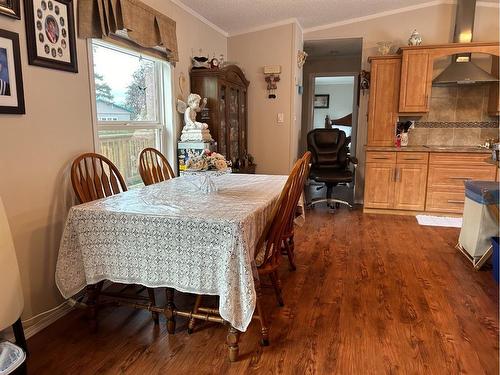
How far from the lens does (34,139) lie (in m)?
2.02

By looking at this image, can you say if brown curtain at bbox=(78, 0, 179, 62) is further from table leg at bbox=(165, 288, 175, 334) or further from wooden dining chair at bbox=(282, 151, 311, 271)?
table leg at bbox=(165, 288, 175, 334)

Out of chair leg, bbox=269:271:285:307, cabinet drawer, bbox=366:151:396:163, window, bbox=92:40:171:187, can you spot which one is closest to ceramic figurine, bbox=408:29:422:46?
cabinet drawer, bbox=366:151:396:163

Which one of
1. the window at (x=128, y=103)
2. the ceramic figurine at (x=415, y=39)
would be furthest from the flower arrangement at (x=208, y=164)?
the ceramic figurine at (x=415, y=39)

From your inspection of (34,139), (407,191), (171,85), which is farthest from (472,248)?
(34,139)

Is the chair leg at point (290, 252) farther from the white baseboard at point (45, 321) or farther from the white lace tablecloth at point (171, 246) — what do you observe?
the white baseboard at point (45, 321)

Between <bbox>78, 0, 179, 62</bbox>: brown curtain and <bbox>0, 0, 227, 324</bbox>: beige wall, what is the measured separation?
17cm

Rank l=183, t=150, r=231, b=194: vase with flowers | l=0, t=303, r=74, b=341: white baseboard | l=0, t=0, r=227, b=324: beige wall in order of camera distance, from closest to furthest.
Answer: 1. l=0, t=0, r=227, b=324: beige wall
2. l=0, t=303, r=74, b=341: white baseboard
3. l=183, t=150, r=231, b=194: vase with flowers

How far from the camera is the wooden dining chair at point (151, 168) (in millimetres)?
2816

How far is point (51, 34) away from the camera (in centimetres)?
210

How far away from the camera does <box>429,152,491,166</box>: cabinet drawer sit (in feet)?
13.9

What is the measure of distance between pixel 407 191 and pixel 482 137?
126 cm

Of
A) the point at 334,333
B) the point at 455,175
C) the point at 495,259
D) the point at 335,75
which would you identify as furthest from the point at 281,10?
the point at 334,333

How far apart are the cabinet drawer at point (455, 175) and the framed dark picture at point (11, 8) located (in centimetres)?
428

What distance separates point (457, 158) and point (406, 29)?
1.85m
